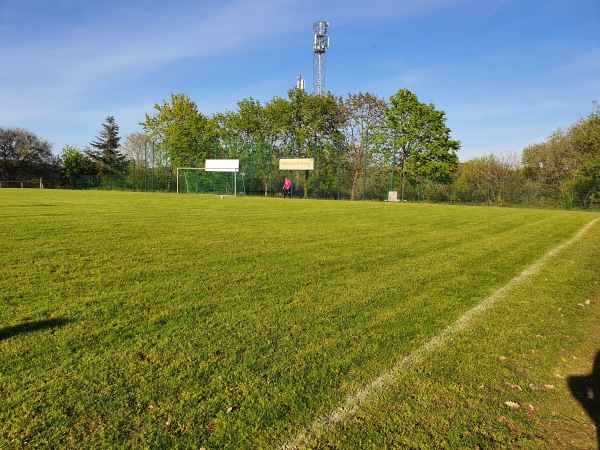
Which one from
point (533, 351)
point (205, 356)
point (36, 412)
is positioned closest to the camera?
point (36, 412)

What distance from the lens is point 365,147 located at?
123 ft

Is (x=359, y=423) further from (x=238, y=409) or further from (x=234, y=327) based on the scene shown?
(x=234, y=327)

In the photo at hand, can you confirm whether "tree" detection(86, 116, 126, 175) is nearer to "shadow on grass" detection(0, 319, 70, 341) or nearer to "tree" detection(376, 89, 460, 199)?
"tree" detection(376, 89, 460, 199)

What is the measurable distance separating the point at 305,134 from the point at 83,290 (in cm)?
4006

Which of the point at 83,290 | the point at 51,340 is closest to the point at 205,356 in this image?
the point at 51,340

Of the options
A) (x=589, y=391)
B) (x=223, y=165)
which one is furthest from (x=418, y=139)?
(x=589, y=391)

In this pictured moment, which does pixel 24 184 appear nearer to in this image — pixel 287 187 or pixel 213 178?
pixel 213 178

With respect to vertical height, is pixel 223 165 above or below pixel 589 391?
above

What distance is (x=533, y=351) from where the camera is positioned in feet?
10.9

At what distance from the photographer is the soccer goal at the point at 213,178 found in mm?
38094

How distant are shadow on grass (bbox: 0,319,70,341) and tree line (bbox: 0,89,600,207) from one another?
110 feet

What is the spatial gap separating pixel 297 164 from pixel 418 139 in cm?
1263

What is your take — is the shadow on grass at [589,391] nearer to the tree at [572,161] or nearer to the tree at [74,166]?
the tree at [572,161]

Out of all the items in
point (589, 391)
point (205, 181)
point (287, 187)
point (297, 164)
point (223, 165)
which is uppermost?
point (297, 164)
